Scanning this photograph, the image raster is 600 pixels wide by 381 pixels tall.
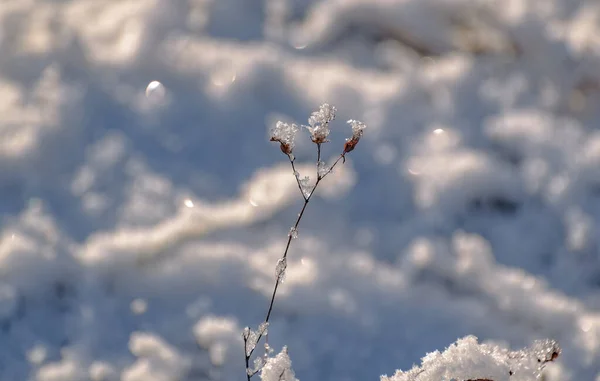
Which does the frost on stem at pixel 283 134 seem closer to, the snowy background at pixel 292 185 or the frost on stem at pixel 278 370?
the frost on stem at pixel 278 370

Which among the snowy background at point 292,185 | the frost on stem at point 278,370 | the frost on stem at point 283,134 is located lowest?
the frost on stem at point 278,370

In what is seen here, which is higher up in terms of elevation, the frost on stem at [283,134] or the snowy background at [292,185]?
the snowy background at [292,185]

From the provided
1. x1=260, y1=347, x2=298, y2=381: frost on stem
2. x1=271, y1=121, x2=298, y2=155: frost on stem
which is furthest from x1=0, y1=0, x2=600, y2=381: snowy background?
x1=271, y1=121, x2=298, y2=155: frost on stem

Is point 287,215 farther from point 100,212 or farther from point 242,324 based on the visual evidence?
point 100,212

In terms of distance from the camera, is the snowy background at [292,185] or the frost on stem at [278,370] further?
the snowy background at [292,185]

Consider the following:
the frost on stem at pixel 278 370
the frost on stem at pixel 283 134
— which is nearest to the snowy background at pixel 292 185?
the frost on stem at pixel 278 370

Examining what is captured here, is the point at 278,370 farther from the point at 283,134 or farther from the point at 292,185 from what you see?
the point at 292,185

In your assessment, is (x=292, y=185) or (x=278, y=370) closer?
(x=278, y=370)

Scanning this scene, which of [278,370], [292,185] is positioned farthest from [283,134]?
[292,185]

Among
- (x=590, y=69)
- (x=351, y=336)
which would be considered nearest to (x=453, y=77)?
(x=590, y=69)
